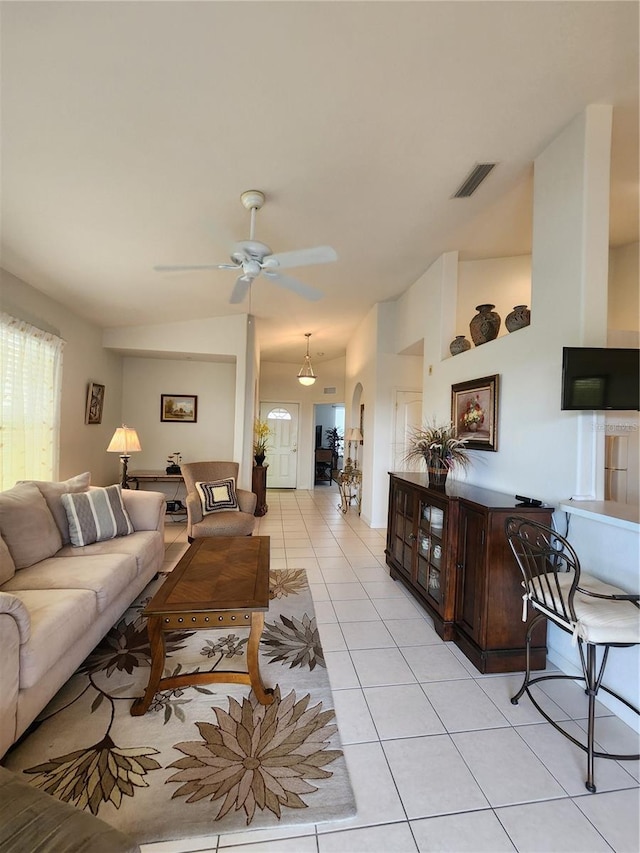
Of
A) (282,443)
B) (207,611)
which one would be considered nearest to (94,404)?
(207,611)

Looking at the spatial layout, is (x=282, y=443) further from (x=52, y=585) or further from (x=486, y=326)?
(x=52, y=585)

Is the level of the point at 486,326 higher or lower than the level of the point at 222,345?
lower

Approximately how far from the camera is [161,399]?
594 centimetres

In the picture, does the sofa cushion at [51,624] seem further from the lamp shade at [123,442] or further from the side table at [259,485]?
the side table at [259,485]

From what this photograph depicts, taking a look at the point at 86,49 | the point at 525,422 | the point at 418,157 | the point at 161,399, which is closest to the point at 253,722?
the point at 525,422

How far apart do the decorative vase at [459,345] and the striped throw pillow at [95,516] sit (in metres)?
3.46

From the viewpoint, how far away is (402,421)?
5500 millimetres

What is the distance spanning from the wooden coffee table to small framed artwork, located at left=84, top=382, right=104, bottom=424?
3.33 metres

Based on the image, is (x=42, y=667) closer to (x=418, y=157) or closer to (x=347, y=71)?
(x=347, y=71)

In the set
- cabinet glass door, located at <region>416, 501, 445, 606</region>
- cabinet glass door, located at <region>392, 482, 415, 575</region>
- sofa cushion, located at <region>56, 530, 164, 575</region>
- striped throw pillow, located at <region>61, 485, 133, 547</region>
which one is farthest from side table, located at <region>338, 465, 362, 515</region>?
striped throw pillow, located at <region>61, 485, 133, 547</region>

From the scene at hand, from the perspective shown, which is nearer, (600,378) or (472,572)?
(600,378)

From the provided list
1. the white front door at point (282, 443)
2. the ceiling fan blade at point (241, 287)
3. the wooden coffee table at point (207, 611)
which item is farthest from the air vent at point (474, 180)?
the white front door at point (282, 443)

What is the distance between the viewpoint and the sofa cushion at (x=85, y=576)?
6.88ft

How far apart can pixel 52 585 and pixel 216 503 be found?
2249 millimetres
